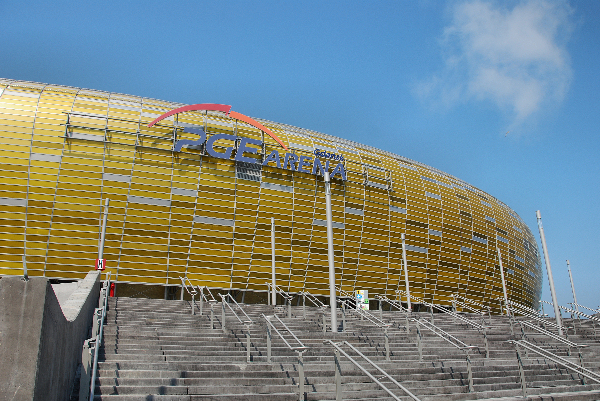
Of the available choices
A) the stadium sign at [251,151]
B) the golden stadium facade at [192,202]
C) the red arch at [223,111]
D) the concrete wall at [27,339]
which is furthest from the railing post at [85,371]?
the red arch at [223,111]

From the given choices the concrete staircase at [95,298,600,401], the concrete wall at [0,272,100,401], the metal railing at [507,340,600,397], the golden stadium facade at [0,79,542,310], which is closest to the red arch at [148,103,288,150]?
the golden stadium facade at [0,79,542,310]

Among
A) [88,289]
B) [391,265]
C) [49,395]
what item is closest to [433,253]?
[391,265]

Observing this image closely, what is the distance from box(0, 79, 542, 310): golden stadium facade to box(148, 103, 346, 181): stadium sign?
0.52 feet

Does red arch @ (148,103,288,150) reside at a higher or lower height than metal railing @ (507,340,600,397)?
higher

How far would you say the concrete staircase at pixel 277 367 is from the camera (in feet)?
29.3

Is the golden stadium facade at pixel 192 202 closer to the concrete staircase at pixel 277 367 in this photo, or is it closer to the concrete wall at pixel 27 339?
the concrete staircase at pixel 277 367

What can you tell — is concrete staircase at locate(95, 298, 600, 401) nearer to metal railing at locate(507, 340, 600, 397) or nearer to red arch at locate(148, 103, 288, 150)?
metal railing at locate(507, 340, 600, 397)

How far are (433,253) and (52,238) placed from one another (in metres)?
32.3

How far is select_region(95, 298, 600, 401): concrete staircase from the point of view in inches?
351

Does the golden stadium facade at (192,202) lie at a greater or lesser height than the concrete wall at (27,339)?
greater

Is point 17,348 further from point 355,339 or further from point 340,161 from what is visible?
point 340,161

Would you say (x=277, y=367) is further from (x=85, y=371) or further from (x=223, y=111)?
(x=223, y=111)

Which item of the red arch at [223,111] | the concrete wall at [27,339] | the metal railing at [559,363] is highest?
the red arch at [223,111]

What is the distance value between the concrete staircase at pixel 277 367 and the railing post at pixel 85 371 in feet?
3.21
